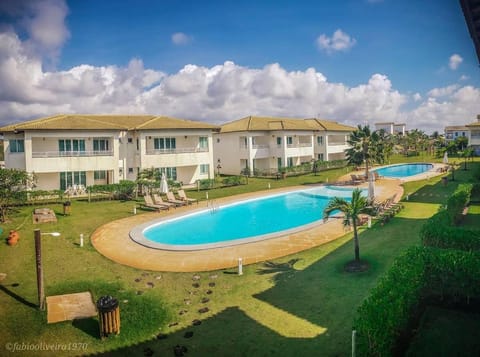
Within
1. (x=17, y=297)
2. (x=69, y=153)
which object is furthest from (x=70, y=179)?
(x=17, y=297)

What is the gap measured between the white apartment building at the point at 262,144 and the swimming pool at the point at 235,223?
15334 mm

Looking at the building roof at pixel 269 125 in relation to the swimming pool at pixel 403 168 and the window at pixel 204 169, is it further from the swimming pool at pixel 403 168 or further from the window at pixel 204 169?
the swimming pool at pixel 403 168

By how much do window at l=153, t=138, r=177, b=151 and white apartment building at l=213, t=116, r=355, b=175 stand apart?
9.14m

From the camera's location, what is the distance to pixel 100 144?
3459cm

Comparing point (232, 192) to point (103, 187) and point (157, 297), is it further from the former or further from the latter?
point (157, 297)

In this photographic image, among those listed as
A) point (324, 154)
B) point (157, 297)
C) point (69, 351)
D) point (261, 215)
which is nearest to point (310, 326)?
point (157, 297)

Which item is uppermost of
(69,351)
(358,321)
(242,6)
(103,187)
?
(242,6)

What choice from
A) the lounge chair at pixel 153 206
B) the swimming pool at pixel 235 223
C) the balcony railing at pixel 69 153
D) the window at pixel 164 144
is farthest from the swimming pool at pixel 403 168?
the balcony railing at pixel 69 153

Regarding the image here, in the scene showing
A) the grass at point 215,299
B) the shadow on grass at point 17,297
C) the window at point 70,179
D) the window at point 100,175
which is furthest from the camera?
the window at point 100,175

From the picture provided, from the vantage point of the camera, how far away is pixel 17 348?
346 inches

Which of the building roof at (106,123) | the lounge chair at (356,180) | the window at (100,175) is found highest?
the building roof at (106,123)

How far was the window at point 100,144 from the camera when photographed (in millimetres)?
34281

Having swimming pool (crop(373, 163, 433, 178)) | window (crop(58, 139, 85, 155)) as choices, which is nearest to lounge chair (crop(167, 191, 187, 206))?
window (crop(58, 139, 85, 155))

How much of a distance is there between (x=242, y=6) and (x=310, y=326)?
49.7 ft
